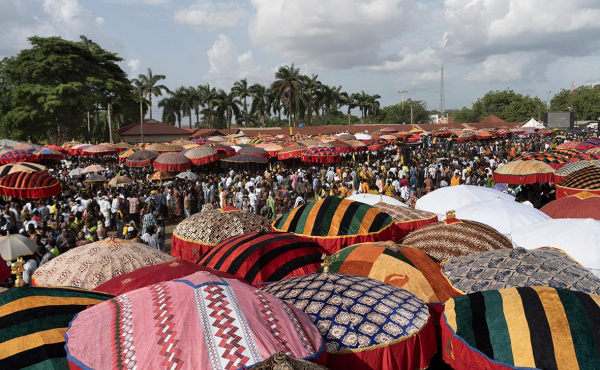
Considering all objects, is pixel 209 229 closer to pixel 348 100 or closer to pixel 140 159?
pixel 140 159

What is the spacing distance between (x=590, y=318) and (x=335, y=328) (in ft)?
6.06

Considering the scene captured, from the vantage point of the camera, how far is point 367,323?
3.47m

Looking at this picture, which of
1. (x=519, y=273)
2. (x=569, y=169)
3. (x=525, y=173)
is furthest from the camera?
(x=525, y=173)

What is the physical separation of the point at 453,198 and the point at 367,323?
23.3ft

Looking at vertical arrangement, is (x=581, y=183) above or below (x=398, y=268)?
above

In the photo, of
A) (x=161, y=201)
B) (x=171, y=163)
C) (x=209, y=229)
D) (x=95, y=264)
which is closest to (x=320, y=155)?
(x=171, y=163)

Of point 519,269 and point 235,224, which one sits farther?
point 235,224

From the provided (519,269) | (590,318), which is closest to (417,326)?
(590,318)

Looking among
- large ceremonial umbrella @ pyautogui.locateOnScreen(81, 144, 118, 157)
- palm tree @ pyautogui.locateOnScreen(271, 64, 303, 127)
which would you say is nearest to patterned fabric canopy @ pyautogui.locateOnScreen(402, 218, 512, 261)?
large ceremonial umbrella @ pyautogui.locateOnScreen(81, 144, 118, 157)

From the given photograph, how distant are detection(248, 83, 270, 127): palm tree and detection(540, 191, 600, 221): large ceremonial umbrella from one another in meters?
52.1

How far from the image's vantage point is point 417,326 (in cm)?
355

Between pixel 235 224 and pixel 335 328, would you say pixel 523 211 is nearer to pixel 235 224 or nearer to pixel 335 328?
pixel 235 224

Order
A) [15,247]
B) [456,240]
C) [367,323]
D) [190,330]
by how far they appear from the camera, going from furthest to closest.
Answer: [15,247] → [456,240] → [367,323] → [190,330]

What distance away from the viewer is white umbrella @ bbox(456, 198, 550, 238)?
7.82 m
